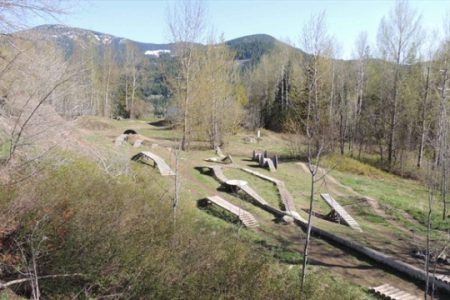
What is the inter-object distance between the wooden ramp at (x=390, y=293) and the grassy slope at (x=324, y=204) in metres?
0.70

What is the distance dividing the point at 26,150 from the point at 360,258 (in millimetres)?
9300

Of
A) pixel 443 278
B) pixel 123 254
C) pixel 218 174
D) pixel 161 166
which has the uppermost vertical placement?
pixel 123 254

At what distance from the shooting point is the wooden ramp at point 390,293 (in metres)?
8.70

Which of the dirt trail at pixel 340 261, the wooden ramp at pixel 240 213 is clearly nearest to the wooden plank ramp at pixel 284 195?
the dirt trail at pixel 340 261

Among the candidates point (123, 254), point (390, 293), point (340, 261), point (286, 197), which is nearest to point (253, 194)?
point (286, 197)

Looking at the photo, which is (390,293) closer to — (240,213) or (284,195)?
(240,213)

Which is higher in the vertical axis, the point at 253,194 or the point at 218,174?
the point at 218,174

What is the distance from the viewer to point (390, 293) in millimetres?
8922

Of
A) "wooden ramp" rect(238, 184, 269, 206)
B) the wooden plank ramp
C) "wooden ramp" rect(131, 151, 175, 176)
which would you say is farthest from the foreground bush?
"wooden ramp" rect(131, 151, 175, 176)

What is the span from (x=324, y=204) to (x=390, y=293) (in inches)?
345

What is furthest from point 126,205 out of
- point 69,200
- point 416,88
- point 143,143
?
point 416,88

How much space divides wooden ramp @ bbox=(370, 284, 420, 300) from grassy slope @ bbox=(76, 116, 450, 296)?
705mm

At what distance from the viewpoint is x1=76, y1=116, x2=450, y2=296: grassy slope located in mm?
12086

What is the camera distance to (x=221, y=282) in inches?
210
